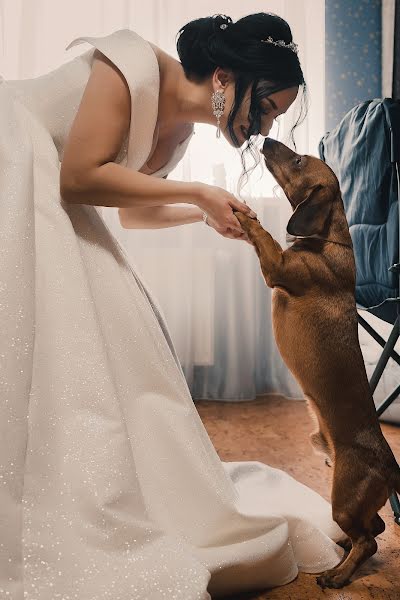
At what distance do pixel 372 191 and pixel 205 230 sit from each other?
1291 millimetres

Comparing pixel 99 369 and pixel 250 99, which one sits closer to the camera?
pixel 99 369

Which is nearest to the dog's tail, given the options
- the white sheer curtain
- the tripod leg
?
the tripod leg

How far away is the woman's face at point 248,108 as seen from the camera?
4.50ft

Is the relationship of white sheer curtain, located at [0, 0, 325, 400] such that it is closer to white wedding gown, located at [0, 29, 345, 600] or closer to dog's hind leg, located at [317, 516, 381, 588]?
white wedding gown, located at [0, 29, 345, 600]

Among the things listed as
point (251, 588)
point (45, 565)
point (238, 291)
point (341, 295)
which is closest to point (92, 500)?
point (45, 565)

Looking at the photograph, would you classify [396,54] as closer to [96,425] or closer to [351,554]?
[351,554]

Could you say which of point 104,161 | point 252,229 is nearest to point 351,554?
point 252,229

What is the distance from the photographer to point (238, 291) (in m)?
2.98

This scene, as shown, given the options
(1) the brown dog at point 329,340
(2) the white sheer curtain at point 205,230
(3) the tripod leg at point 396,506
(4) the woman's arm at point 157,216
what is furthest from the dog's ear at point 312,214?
(2) the white sheer curtain at point 205,230

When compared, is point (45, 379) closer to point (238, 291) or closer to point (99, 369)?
point (99, 369)

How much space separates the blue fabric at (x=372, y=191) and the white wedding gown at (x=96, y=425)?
68 centimetres

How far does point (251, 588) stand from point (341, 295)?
2.11 ft

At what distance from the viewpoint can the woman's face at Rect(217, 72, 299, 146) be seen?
1.37m

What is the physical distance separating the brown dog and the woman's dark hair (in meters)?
0.18
